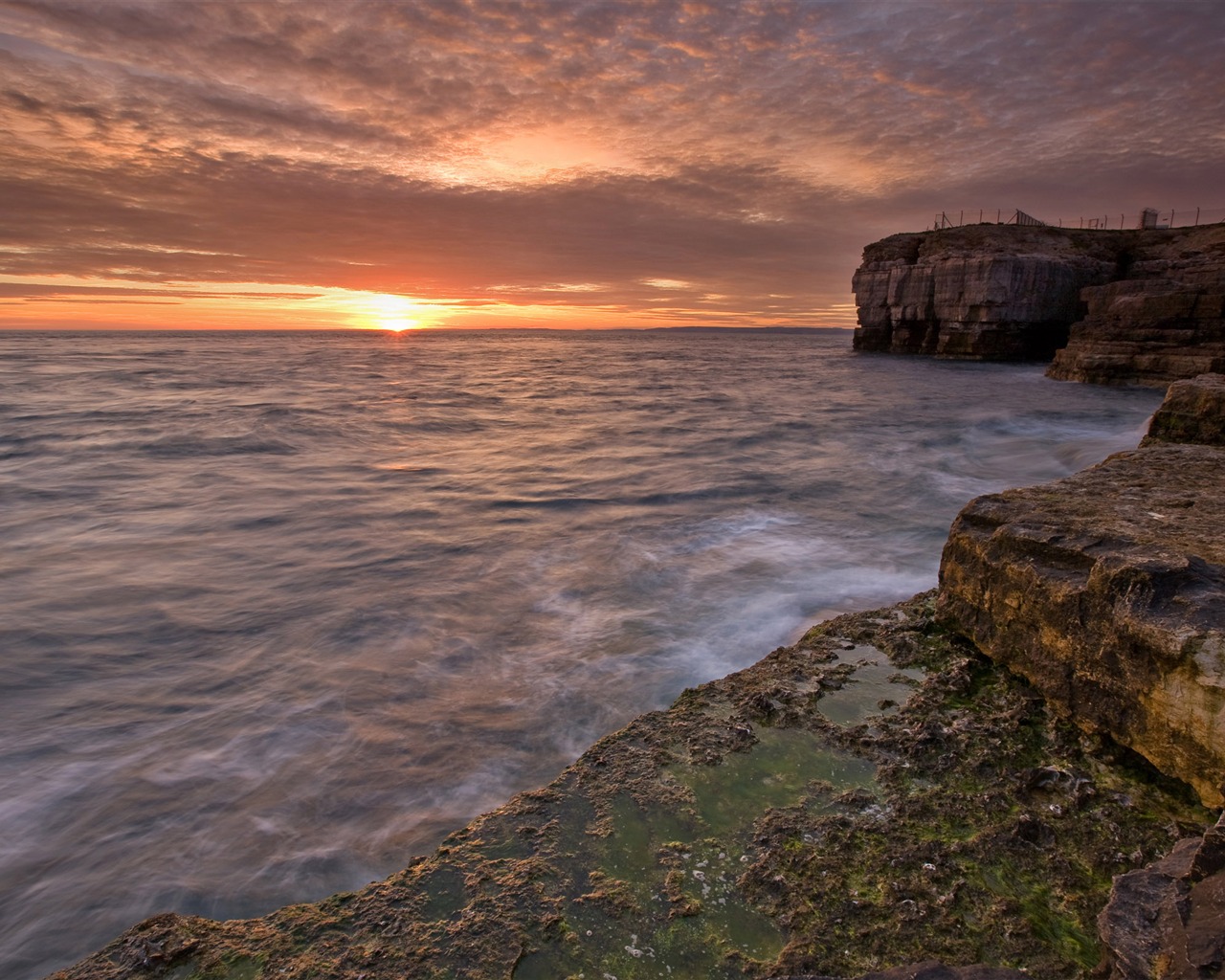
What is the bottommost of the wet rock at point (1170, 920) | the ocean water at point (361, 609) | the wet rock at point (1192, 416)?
the ocean water at point (361, 609)

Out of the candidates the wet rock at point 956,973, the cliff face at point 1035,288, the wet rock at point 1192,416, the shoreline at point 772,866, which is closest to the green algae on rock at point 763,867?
the shoreline at point 772,866

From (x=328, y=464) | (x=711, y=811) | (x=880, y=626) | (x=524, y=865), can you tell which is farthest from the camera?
(x=328, y=464)

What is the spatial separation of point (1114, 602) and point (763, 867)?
6.21 feet

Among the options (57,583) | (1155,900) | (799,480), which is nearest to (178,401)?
(57,583)

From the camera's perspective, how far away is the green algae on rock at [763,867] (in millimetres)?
2098

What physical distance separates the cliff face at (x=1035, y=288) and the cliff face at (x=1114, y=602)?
2250cm

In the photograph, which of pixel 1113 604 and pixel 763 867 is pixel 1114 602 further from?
pixel 763 867

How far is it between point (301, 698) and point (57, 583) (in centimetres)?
439

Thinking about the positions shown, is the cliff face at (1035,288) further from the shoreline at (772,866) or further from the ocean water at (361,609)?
the shoreline at (772,866)

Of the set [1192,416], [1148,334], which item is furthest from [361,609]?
[1148,334]

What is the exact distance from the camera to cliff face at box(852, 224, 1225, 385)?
22297 mm

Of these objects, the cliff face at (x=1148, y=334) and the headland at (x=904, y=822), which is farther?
the cliff face at (x=1148, y=334)

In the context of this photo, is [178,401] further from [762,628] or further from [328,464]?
[762,628]

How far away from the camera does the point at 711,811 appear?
8.91ft
